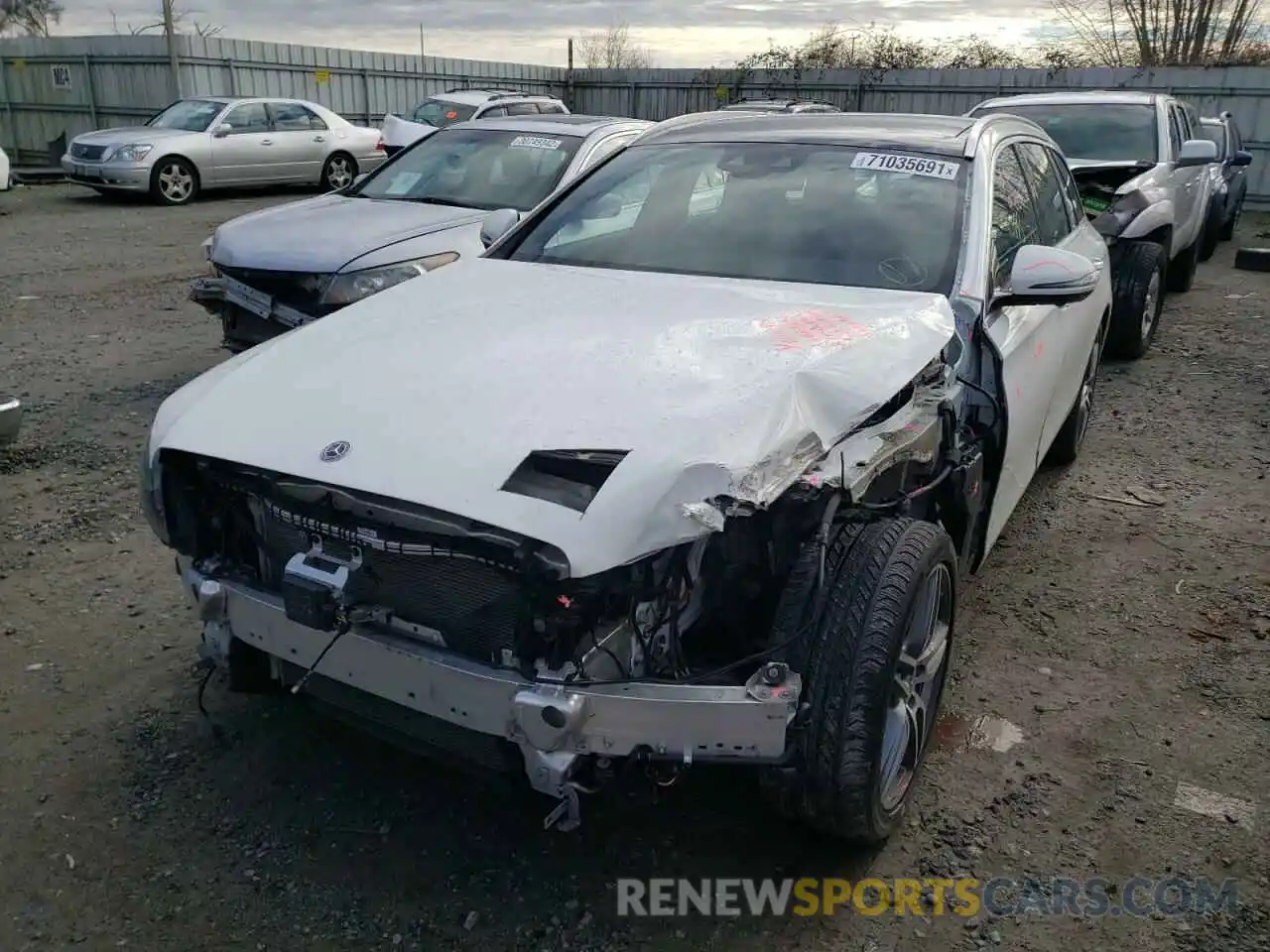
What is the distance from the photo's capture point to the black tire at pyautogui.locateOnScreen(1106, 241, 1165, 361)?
23.8ft

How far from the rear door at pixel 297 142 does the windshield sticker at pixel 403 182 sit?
31.3 feet

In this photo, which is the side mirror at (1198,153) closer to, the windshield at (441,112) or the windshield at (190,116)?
the windshield at (441,112)

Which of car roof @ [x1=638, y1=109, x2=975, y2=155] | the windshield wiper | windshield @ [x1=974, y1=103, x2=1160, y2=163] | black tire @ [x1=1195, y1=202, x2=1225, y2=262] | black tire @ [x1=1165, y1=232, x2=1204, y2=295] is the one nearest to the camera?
car roof @ [x1=638, y1=109, x2=975, y2=155]

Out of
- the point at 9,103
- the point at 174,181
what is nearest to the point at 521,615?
the point at 174,181

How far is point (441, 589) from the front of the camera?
2.31 meters

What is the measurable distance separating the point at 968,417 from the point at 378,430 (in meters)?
1.91

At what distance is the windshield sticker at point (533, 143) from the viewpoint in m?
7.09

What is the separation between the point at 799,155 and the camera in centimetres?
377

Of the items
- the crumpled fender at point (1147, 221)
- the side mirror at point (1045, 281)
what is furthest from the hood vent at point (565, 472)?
the crumpled fender at point (1147, 221)

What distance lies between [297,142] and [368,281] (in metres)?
11.4

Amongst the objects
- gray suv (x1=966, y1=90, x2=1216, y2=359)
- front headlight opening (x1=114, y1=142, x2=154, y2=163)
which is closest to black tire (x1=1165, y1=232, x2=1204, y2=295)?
gray suv (x1=966, y1=90, x2=1216, y2=359)

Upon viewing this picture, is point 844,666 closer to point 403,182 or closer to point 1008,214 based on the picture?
point 1008,214

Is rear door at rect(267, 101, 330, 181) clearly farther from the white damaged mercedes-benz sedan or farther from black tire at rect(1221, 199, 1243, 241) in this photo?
the white damaged mercedes-benz sedan
